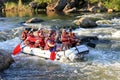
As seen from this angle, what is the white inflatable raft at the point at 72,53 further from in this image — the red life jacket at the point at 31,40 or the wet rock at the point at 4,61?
the wet rock at the point at 4,61

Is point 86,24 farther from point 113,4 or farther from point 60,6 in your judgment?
point 60,6

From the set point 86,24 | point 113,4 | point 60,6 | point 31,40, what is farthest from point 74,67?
point 60,6

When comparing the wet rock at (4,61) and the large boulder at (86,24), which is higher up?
the wet rock at (4,61)

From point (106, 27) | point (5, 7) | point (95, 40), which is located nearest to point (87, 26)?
point (106, 27)

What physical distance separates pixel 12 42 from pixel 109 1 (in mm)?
16344

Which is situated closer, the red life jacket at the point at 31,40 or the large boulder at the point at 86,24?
the red life jacket at the point at 31,40

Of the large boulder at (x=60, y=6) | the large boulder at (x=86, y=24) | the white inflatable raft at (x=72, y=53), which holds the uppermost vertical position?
the white inflatable raft at (x=72, y=53)

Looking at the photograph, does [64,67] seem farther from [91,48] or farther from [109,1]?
[109,1]

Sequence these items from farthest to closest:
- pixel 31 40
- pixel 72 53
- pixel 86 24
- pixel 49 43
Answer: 1. pixel 86 24
2. pixel 31 40
3. pixel 49 43
4. pixel 72 53

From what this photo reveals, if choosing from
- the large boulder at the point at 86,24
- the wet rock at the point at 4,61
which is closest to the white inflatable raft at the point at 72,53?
the wet rock at the point at 4,61

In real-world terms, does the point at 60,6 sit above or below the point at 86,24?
below

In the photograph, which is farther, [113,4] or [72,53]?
[113,4]

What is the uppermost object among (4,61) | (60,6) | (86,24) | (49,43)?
(49,43)

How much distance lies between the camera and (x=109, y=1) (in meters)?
33.2
